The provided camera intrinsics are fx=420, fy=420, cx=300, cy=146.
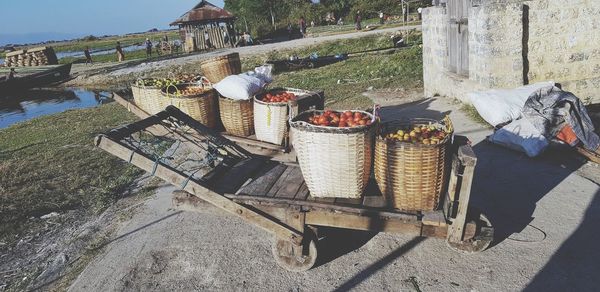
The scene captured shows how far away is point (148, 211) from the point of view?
5.61 meters

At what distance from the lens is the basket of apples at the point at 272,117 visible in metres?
5.57

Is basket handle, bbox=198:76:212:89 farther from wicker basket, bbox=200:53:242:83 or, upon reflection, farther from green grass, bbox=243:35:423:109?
green grass, bbox=243:35:423:109

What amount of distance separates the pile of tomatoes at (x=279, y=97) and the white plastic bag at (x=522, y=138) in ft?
10.4

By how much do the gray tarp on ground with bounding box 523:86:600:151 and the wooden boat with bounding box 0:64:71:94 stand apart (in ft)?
106

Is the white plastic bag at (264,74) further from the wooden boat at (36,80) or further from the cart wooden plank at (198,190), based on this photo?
the wooden boat at (36,80)

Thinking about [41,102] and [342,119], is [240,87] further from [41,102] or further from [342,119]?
[41,102]

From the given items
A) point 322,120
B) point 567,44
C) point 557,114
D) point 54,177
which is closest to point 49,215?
point 54,177

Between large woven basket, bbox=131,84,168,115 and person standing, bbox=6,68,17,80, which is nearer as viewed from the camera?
large woven basket, bbox=131,84,168,115

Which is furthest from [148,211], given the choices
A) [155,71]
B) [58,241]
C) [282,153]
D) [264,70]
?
[155,71]

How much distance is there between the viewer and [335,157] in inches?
142

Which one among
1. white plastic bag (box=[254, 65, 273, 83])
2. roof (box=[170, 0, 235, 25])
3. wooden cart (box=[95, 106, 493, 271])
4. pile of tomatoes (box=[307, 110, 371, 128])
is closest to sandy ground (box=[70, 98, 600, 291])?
wooden cart (box=[95, 106, 493, 271])

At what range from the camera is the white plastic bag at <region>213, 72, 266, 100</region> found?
6051 mm

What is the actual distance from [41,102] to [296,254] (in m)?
25.6

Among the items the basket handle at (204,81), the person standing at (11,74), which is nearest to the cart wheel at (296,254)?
the basket handle at (204,81)
